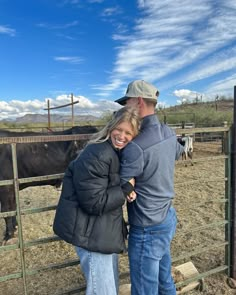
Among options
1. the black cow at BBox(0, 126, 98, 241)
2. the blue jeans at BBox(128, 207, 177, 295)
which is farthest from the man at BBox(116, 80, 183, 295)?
the black cow at BBox(0, 126, 98, 241)

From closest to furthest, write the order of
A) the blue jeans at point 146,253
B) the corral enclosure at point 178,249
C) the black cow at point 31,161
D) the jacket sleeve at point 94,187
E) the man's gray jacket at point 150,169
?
the jacket sleeve at point 94,187 → the man's gray jacket at point 150,169 → the blue jeans at point 146,253 → the corral enclosure at point 178,249 → the black cow at point 31,161

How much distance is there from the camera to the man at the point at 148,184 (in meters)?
1.59

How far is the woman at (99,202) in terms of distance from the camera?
1468 millimetres

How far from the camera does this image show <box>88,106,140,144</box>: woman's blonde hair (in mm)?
1546

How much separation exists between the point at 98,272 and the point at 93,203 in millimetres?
422

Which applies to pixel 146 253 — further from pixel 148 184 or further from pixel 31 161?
pixel 31 161

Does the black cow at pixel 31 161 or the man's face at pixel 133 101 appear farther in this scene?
the black cow at pixel 31 161

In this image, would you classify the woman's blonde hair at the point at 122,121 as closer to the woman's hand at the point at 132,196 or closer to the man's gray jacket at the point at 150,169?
the man's gray jacket at the point at 150,169

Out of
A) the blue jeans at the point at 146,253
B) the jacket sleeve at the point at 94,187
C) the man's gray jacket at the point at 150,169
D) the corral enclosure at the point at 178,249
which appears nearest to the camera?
the jacket sleeve at the point at 94,187

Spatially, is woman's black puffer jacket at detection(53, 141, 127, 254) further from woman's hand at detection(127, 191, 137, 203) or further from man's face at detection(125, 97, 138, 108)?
man's face at detection(125, 97, 138, 108)

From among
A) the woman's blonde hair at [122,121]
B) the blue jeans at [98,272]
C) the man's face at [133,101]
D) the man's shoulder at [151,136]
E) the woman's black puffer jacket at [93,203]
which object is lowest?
the blue jeans at [98,272]

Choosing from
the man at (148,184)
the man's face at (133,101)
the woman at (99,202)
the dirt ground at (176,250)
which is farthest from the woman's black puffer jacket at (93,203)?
the dirt ground at (176,250)

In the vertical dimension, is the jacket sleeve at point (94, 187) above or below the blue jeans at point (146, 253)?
above

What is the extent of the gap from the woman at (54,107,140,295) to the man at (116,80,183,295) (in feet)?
0.26
